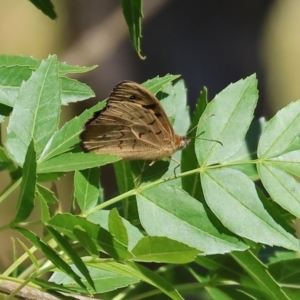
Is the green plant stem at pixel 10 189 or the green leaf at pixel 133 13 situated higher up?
the green leaf at pixel 133 13

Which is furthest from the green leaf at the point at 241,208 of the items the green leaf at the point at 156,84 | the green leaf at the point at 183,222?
the green leaf at the point at 156,84

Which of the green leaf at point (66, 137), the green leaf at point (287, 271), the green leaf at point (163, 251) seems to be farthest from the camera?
the green leaf at point (287, 271)

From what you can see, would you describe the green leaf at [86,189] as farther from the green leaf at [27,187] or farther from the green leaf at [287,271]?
the green leaf at [287,271]

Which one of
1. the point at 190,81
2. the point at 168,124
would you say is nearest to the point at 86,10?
the point at 190,81

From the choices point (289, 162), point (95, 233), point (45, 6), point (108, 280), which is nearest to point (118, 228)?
point (95, 233)

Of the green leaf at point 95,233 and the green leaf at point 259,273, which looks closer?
the green leaf at point 95,233

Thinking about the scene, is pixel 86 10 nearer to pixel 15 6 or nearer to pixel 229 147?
pixel 15 6

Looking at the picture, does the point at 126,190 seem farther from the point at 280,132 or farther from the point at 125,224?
→ the point at 280,132
